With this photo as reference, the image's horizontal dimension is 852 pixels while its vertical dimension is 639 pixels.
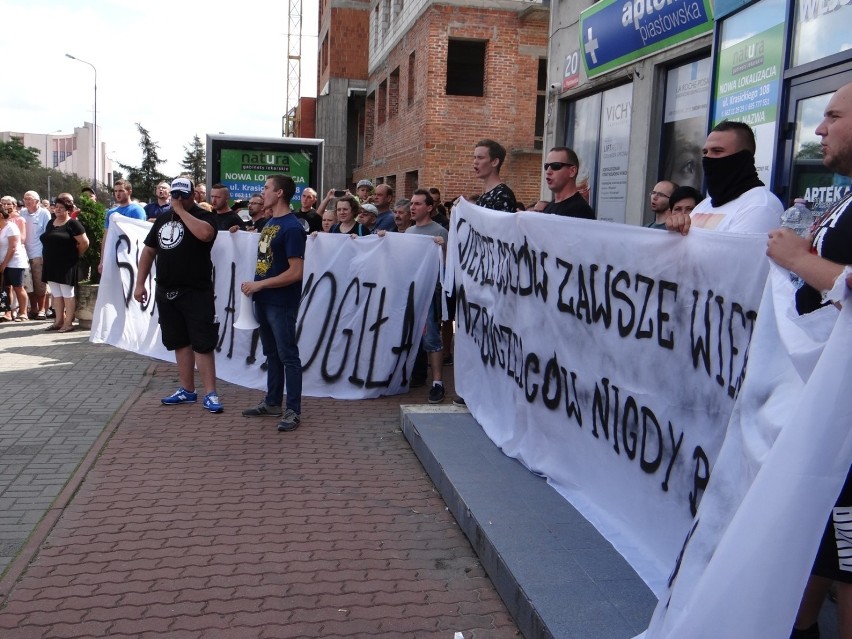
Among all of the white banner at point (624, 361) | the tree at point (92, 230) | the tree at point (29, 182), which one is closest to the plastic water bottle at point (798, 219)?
the white banner at point (624, 361)

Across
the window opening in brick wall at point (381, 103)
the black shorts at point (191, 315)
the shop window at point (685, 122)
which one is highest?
the window opening in brick wall at point (381, 103)

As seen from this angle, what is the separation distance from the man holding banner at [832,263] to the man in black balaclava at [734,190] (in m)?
0.94

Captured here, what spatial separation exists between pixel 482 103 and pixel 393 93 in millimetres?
6281

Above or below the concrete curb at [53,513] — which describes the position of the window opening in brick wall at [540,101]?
above

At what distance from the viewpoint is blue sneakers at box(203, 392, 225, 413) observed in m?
7.16

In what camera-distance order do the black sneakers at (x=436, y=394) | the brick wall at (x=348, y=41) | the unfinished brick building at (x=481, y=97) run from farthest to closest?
the brick wall at (x=348, y=41), the unfinished brick building at (x=481, y=97), the black sneakers at (x=436, y=394)

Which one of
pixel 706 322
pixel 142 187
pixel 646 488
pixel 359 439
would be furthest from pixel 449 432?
pixel 142 187

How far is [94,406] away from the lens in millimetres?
7406

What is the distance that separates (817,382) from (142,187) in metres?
60.8

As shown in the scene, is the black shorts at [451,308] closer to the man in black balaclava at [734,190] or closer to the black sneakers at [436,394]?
the black sneakers at [436,394]

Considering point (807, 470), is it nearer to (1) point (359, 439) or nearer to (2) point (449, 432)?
(2) point (449, 432)

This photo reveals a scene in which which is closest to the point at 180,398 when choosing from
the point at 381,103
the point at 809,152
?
the point at 809,152

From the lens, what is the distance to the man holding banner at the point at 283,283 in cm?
657

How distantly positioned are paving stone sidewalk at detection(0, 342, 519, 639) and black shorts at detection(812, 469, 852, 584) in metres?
1.50
